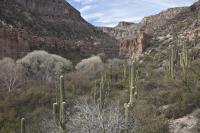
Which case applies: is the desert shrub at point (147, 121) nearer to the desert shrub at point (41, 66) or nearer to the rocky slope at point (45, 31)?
the desert shrub at point (41, 66)

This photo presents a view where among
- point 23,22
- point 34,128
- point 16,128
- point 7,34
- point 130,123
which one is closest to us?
point 130,123

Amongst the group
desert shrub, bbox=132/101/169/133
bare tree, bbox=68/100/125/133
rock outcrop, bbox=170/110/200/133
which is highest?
bare tree, bbox=68/100/125/133

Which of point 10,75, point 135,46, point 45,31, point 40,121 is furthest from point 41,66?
point 40,121

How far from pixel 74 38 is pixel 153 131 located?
67606 mm

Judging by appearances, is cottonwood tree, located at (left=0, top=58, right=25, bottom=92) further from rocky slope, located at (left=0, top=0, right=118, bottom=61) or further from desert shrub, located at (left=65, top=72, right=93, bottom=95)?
rocky slope, located at (left=0, top=0, right=118, bottom=61)

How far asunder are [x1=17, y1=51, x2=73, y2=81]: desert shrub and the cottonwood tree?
10.1 ft

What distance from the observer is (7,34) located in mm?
52969

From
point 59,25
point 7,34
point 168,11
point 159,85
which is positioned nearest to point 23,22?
point 7,34

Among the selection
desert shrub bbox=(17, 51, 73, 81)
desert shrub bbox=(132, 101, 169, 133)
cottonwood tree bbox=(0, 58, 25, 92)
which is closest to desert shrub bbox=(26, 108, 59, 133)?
desert shrub bbox=(132, 101, 169, 133)

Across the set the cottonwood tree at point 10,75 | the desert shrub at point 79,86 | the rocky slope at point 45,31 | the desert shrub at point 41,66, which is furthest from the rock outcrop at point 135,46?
the desert shrub at point 79,86

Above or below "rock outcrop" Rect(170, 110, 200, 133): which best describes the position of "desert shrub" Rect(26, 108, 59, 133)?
below

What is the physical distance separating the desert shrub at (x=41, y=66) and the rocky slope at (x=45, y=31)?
514 centimetres

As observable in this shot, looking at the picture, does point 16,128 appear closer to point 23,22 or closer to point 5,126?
point 5,126

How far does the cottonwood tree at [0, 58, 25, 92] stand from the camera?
1496 inches
